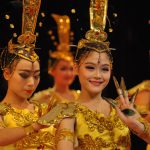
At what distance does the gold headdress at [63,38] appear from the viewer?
7417 mm

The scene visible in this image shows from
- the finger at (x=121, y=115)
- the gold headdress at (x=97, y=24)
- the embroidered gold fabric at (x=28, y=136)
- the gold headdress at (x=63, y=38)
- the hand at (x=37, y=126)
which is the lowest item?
the embroidered gold fabric at (x=28, y=136)

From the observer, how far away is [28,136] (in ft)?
17.3

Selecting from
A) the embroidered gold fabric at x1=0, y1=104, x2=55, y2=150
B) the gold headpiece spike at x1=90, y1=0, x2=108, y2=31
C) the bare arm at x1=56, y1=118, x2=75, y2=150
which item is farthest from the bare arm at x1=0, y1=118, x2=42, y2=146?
the gold headpiece spike at x1=90, y1=0, x2=108, y2=31

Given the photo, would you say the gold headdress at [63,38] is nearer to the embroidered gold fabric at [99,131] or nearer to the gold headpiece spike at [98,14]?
the gold headpiece spike at [98,14]

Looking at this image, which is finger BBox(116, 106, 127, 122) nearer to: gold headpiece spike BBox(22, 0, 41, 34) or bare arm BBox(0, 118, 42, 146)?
bare arm BBox(0, 118, 42, 146)

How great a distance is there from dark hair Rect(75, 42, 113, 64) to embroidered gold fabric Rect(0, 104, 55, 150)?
663 mm

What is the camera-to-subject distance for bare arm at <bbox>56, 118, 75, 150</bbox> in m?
4.55

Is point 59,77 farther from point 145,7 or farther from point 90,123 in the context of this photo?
point 90,123

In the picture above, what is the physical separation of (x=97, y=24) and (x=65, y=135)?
842 mm

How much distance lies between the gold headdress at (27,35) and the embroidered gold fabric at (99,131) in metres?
0.71

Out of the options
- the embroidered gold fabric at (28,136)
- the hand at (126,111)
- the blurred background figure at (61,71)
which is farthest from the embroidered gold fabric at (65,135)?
the blurred background figure at (61,71)

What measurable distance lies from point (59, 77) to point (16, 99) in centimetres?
292

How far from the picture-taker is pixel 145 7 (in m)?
7.95

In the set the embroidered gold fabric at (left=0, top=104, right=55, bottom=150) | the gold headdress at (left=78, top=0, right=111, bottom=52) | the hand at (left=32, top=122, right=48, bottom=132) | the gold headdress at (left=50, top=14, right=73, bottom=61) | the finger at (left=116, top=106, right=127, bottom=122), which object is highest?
the gold headdress at (left=78, top=0, right=111, bottom=52)
